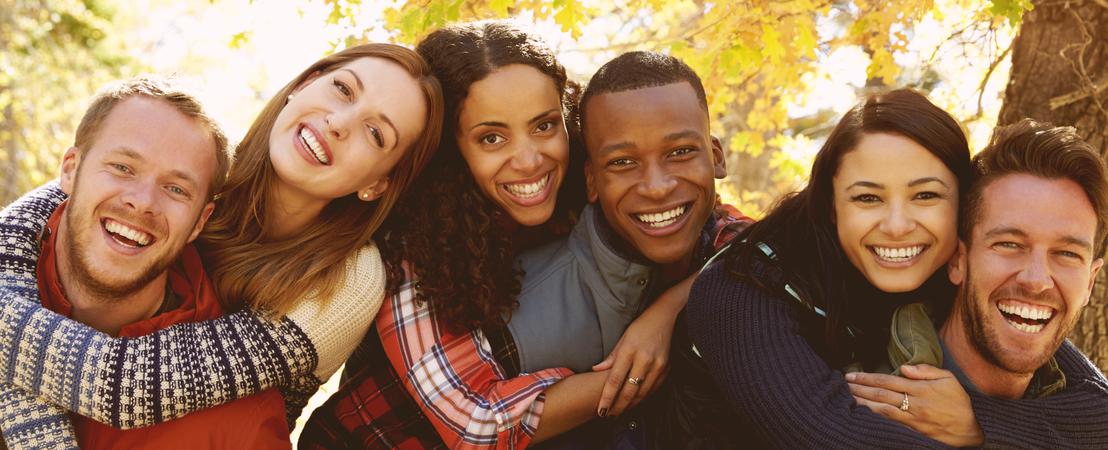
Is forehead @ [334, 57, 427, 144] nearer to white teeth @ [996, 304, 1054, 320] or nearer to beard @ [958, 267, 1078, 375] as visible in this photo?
beard @ [958, 267, 1078, 375]

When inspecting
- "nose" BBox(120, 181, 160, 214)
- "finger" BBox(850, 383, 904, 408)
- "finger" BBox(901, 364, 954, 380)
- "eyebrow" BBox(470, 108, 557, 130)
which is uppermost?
"eyebrow" BBox(470, 108, 557, 130)

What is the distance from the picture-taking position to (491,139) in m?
3.35

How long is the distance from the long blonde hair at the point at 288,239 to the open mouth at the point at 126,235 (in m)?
0.32

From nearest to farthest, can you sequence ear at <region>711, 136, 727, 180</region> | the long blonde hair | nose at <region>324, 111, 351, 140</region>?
the long blonde hair → nose at <region>324, 111, 351, 140</region> → ear at <region>711, 136, 727, 180</region>

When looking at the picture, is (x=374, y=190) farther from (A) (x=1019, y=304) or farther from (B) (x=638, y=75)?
(A) (x=1019, y=304)

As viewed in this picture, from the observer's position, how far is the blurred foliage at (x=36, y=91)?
1387 centimetres

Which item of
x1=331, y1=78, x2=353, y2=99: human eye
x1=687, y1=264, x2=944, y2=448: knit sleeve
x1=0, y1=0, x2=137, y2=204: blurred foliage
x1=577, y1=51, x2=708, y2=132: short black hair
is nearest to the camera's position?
x1=687, y1=264, x2=944, y2=448: knit sleeve

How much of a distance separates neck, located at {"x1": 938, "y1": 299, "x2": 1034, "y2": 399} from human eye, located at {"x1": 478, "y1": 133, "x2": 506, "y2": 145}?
1.64 meters

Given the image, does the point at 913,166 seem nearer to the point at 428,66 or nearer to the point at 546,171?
the point at 546,171

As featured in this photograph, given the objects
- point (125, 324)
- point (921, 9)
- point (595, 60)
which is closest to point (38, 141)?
point (595, 60)

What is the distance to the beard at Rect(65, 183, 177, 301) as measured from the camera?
2863 millimetres

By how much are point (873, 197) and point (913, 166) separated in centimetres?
15

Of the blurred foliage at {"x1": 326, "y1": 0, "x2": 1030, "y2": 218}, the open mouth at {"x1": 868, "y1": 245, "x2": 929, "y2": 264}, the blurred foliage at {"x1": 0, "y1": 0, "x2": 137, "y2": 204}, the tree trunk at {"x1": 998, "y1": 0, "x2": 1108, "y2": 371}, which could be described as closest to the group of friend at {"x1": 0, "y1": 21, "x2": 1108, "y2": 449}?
the open mouth at {"x1": 868, "y1": 245, "x2": 929, "y2": 264}

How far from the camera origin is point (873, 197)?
2898mm
